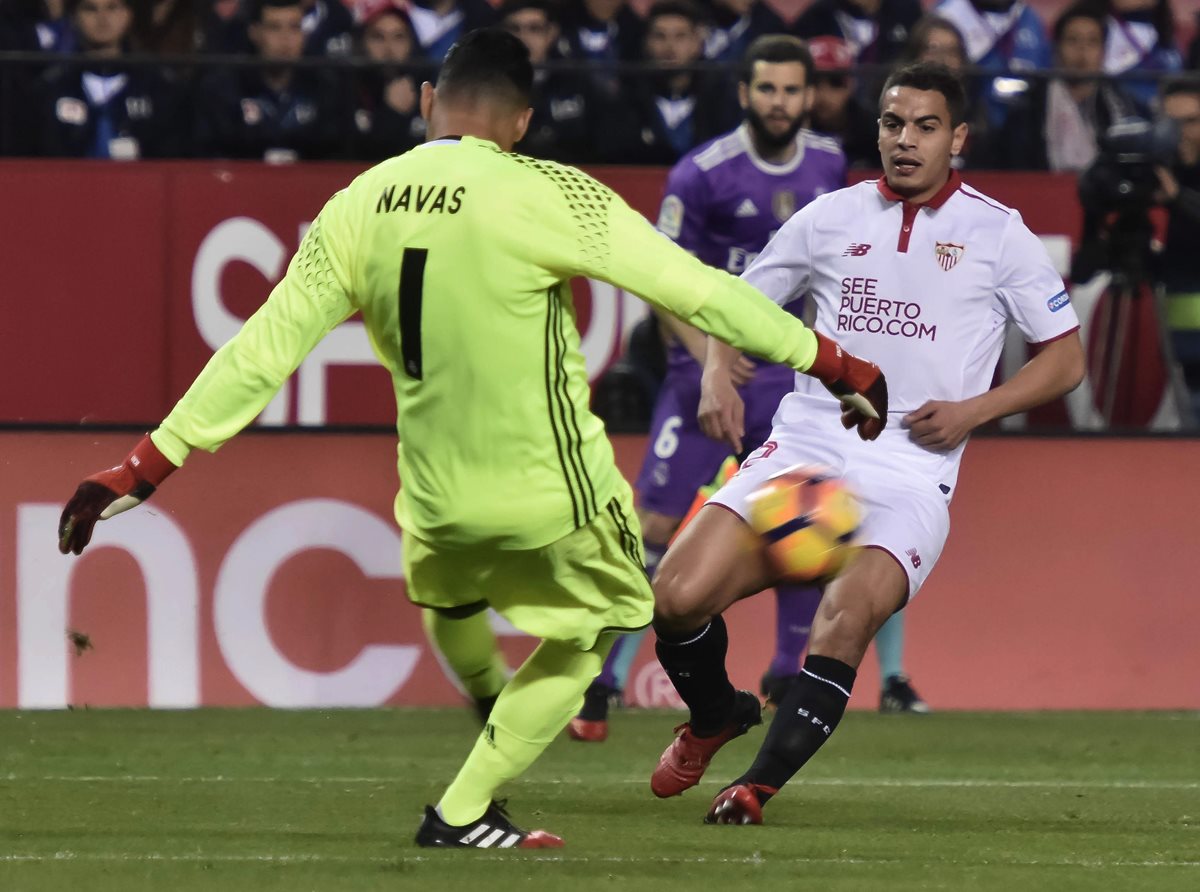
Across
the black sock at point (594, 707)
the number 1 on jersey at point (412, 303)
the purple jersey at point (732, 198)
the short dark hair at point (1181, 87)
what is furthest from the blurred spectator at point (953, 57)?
the number 1 on jersey at point (412, 303)

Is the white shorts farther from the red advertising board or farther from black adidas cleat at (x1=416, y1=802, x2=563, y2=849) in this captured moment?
the red advertising board

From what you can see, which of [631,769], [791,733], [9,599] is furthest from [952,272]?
[9,599]

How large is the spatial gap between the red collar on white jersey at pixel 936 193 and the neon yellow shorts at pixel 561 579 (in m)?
1.53

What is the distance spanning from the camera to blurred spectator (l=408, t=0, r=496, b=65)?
1113 centimetres

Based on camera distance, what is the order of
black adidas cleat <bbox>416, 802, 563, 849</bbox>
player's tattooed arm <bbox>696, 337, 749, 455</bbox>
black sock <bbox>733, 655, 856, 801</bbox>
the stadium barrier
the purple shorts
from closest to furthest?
black adidas cleat <bbox>416, 802, 563, 849</bbox> → black sock <bbox>733, 655, 856, 801</bbox> → player's tattooed arm <bbox>696, 337, 749, 455</bbox> → the purple shorts → the stadium barrier

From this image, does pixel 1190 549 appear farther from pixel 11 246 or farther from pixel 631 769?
pixel 11 246

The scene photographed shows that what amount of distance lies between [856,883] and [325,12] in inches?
273

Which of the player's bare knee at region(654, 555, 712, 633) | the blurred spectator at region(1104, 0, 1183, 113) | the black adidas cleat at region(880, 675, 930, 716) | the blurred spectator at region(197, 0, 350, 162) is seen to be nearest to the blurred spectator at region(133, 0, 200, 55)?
the blurred spectator at region(197, 0, 350, 162)

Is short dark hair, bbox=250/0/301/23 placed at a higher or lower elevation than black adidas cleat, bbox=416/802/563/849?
higher

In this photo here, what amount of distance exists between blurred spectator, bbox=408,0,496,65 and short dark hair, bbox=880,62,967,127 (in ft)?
16.2

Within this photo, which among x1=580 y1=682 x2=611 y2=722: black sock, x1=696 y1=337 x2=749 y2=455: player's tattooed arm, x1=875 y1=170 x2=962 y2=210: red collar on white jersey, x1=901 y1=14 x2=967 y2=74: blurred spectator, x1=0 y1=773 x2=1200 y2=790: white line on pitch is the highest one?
x1=875 y1=170 x2=962 y2=210: red collar on white jersey

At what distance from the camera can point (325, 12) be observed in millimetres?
11023

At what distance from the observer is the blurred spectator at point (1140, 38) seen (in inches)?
462

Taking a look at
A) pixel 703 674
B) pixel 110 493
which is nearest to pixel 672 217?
pixel 703 674
